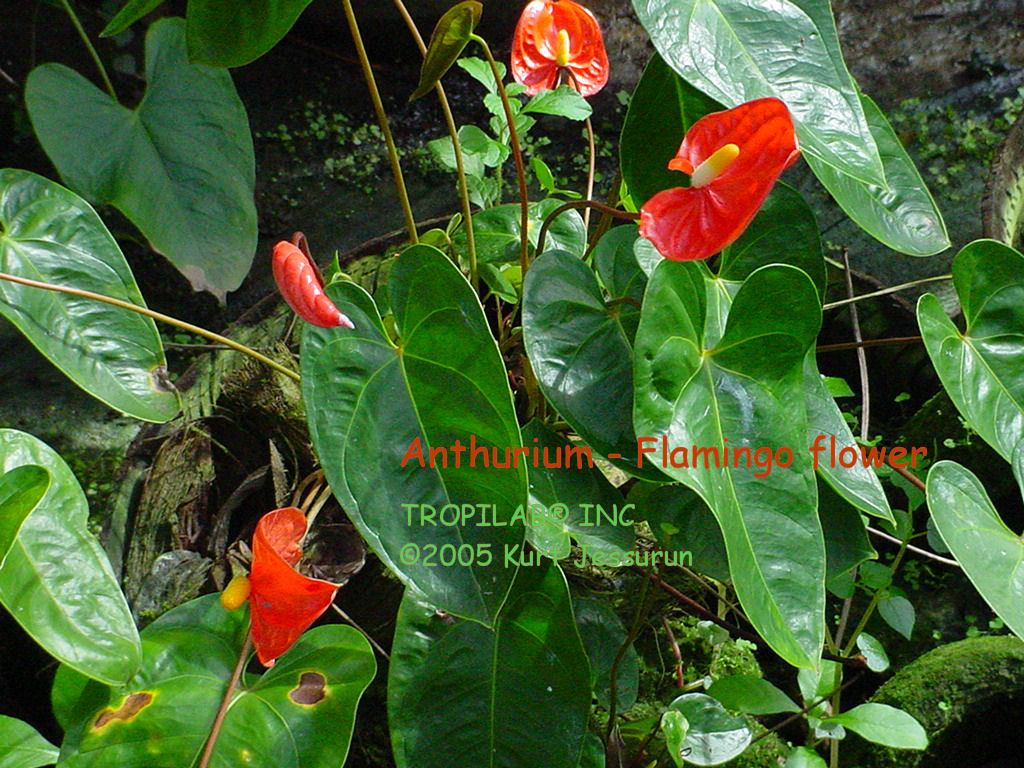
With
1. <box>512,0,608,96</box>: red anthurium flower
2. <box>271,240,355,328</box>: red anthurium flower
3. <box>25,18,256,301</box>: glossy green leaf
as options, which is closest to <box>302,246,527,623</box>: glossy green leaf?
<box>271,240,355,328</box>: red anthurium flower

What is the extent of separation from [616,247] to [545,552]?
35 centimetres

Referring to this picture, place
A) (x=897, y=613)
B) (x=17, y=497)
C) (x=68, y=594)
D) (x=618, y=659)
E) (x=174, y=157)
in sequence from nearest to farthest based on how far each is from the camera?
1. (x=17, y=497)
2. (x=68, y=594)
3. (x=618, y=659)
4. (x=897, y=613)
5. (x=174, y=157)

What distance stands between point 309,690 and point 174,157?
35.3 inches

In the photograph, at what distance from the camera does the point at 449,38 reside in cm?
65

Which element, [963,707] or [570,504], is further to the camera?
[963,707]

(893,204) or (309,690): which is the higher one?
(893,204)

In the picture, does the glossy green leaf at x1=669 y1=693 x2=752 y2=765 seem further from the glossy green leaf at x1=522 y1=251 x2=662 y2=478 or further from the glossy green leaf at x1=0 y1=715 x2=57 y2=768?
the glossy green leaf at x1=0 y1=715 x2=57 y2=768

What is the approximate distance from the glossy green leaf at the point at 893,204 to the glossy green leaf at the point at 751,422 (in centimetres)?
10

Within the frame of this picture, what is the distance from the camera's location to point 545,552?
0.63 metres

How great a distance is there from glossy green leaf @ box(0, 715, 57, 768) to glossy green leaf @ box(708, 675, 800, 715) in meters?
0.64

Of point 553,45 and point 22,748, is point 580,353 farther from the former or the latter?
point 22,748

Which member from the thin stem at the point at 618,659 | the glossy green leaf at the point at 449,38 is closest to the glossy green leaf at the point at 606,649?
the thin stem at the point at 618,659

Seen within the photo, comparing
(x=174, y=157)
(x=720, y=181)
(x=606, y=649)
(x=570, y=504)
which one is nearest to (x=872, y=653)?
(x=606, y=649)

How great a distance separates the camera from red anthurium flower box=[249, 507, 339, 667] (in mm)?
602
